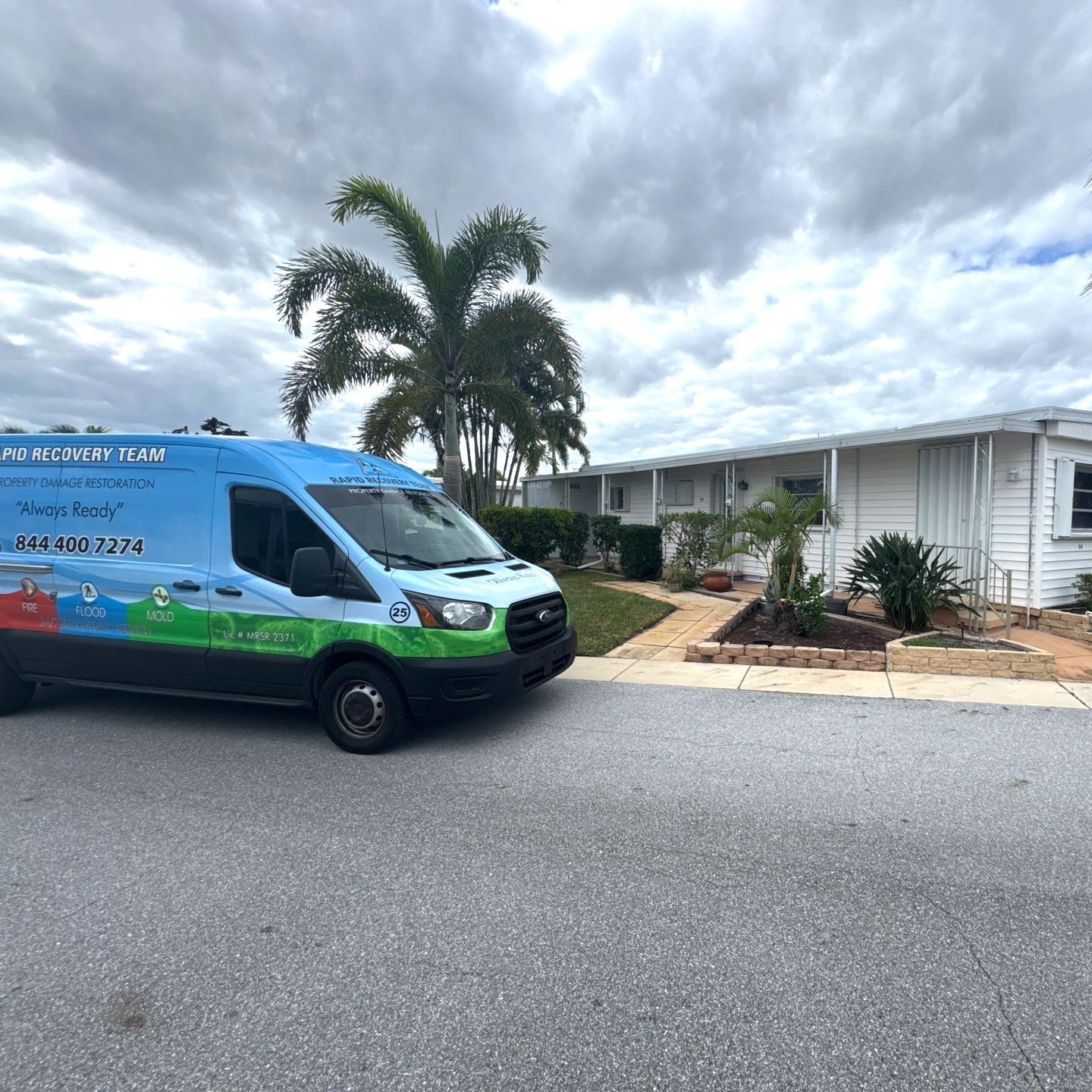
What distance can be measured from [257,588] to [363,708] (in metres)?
1.17

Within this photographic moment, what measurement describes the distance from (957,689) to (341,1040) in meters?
6.16

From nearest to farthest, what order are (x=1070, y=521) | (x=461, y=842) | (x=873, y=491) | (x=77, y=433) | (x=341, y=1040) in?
(x=341, y=1040) < (x=461, y=842) < (x=77, y=433) < (x=1070, y=521) < (x=873, y=491)

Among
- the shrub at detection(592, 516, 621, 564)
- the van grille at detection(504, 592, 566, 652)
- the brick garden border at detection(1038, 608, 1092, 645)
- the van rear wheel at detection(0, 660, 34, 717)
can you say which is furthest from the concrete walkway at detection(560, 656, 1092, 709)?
the shrub at detection(592, 516, 621, 564)

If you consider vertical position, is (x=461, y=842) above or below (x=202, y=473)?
below

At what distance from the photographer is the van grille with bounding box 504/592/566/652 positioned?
4.98 meters

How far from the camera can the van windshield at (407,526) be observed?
5020mm

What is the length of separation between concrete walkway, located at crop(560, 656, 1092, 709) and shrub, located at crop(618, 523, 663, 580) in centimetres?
725

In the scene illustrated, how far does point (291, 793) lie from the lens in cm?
412

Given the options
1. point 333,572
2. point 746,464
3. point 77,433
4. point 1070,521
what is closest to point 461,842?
point 333,572

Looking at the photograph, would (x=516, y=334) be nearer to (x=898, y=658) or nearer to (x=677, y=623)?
(x=677, y=623)

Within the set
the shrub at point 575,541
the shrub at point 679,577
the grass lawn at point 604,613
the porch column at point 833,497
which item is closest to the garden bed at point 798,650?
the grass lawn at point 604,613

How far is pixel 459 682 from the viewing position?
4.71 meters

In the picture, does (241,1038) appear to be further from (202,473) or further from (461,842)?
(202,473)

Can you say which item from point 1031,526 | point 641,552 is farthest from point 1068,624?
point 641,552
